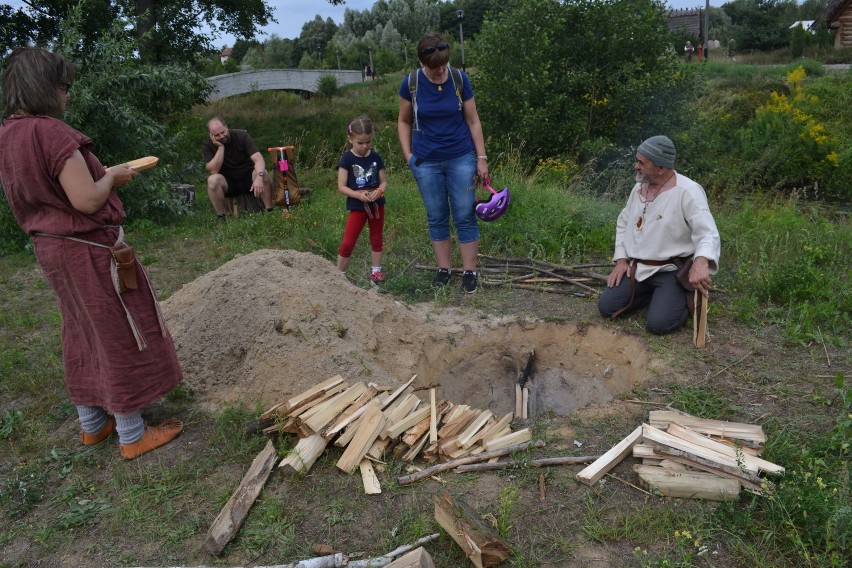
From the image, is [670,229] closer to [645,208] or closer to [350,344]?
[645,208]

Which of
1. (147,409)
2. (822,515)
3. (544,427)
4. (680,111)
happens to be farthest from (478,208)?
(680,111)

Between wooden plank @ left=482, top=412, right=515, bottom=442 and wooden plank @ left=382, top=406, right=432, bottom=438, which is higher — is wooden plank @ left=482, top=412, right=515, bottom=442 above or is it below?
below

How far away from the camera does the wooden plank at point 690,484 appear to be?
10.3 feet

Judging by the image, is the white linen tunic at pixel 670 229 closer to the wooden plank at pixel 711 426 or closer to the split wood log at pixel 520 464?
the wooden plank at pixel 711 426

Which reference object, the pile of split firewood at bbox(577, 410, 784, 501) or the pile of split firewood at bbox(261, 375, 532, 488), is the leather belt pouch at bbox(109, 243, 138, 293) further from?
the pile of split firewood at bbox(577, 410, 784, 501)

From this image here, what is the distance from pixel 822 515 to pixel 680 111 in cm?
1048

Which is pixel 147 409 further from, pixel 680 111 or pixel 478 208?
pixel 680 111

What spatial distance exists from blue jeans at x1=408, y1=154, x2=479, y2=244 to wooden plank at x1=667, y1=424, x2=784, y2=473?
2890mm

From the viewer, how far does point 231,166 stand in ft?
28.8

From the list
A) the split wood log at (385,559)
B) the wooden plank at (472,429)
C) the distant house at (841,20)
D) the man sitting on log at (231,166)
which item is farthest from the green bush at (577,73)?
the distant house at (841,20)

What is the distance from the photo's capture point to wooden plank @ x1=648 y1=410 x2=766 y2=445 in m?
3.44

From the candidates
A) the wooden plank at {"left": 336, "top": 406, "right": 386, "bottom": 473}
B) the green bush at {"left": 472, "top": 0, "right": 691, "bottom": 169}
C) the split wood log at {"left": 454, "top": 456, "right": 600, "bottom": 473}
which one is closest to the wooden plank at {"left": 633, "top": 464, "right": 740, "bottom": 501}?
the split wood log at {"left": 454, "top": 456, "right": 600, "bottom": 473}

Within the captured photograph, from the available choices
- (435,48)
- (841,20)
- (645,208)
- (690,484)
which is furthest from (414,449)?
(841,20)

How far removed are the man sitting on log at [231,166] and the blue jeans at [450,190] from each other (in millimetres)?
3443
